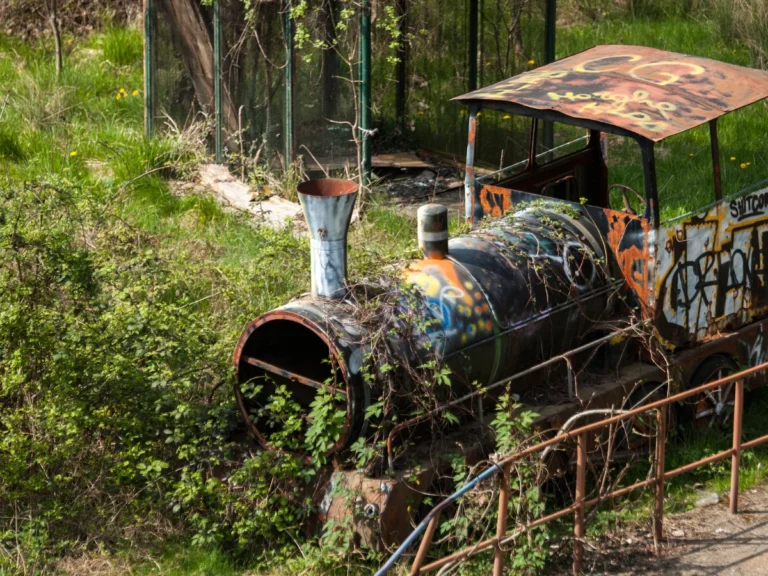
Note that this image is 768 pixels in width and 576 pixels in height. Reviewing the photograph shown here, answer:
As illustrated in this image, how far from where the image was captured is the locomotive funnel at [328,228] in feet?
17.9

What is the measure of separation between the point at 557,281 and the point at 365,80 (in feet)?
13.8

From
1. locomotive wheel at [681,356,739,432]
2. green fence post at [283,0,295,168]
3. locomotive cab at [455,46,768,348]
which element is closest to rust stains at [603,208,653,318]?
locomotive cab at [455,46,768,348]

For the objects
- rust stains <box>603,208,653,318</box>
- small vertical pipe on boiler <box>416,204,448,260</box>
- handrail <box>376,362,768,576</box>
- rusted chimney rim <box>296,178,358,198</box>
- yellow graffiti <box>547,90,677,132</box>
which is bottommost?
handrail <box>376,362,768,576</box>

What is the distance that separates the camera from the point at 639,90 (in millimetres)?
6605

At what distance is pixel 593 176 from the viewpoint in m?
7.78

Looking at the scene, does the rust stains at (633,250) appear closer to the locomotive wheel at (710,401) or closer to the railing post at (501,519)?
the locomotive wheel at (710,401)

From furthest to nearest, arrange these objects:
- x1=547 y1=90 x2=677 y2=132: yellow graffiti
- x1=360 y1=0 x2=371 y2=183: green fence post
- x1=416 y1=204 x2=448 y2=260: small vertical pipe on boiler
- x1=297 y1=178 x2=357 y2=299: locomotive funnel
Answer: x1=360 y1=0 x2=371 y2=183: green fence post, x1=547 y1=90 x2=677 y2=132: yellow graffiti, x1=416 y1=204 x2=448 y2=260: small vertical pipe on boiler, x1=297 y1=178 x2=357 y2=299: locomotive funnel

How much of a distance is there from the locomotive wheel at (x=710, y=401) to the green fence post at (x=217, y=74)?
5.98m

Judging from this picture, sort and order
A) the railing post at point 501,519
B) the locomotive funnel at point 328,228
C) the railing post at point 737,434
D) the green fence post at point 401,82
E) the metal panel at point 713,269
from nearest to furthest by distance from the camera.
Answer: the railing post at point 501,519
the locomotive funnel at point 328,228
the railing post at point 737,434
the metal panel at point 713,269
the green fence post at point 401,82

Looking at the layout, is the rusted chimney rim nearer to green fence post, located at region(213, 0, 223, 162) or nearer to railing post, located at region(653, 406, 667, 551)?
railing post, located at region(653, 406, 667, 551)

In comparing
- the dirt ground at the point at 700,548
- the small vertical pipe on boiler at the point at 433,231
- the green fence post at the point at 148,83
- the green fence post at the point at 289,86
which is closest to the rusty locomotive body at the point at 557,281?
the small vertical pipe on boiler at the point at 433,231

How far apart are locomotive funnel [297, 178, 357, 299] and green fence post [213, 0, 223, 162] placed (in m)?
5.68

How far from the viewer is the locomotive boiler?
548cm

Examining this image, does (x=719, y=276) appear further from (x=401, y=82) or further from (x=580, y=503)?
(x=401, y=82)
